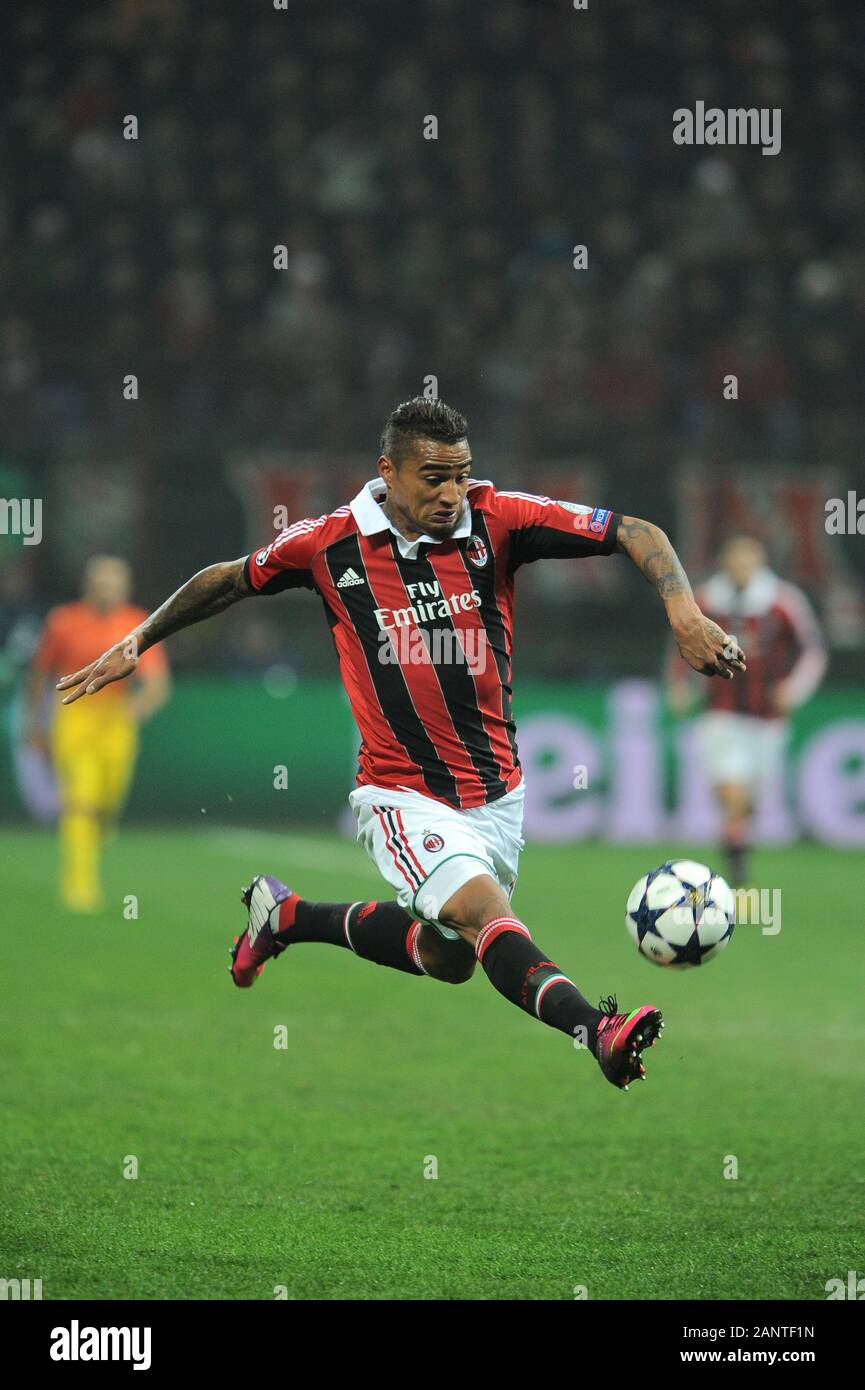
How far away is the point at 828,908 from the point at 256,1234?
722 cm

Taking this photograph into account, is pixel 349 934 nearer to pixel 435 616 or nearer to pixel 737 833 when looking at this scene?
pixel 435 616

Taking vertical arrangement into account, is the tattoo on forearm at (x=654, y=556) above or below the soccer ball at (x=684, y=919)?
above

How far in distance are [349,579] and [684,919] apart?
1.32m

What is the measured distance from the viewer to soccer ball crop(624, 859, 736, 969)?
454 centimetres

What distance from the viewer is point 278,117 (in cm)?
1819

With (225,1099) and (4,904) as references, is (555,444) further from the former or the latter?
(225,1099)

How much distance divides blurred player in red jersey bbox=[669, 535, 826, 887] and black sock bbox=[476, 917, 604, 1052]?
6.93m

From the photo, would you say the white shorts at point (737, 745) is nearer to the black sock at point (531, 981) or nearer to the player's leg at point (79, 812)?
the player's leg at point (79, 812)

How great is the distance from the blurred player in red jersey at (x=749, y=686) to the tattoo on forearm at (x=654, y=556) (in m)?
6.69

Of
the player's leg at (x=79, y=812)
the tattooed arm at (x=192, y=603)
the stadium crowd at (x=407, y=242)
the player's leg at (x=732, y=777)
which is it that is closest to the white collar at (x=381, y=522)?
the tattooed arm at (x=192, y=603)

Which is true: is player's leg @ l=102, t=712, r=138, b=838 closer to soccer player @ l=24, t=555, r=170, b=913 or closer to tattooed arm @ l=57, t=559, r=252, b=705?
soccer player @ l=24, t=555, r=170, b=913

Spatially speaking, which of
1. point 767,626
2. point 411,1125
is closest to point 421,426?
point 411,1125

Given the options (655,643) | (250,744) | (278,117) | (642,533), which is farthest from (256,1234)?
(278,117)

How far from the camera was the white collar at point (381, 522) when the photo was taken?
16.0ft
